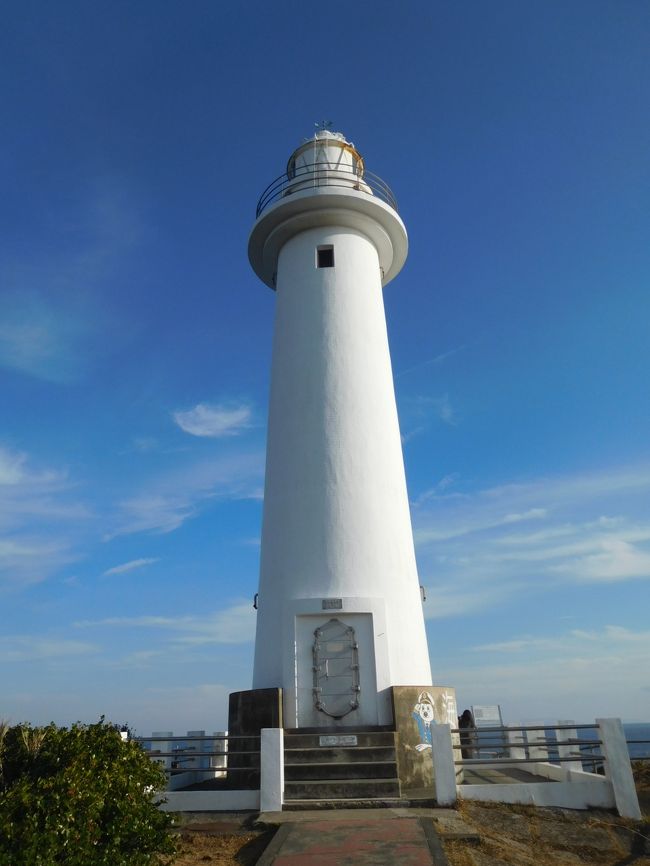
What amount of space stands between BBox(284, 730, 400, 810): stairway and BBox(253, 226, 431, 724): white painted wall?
2.51 ft

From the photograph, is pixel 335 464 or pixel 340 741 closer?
pixel 340 741

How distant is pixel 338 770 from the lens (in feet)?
35.2

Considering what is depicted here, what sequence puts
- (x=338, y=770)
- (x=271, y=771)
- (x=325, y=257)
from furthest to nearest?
(x=325, y=257) < (x=338, y=770) < (x=271, y=771)

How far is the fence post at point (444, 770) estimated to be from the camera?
9727 mm

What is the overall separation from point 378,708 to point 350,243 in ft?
33.8

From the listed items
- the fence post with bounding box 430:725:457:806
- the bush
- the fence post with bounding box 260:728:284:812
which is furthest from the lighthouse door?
the bush

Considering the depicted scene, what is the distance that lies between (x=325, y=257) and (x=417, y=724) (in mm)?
10361

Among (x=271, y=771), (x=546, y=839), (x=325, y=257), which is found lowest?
(x=546, y=839)

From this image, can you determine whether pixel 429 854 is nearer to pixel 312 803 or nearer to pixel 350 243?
pixel 312 803

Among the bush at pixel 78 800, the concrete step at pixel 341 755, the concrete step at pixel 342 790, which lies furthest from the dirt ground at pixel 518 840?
the concrete step at pixel 341 755

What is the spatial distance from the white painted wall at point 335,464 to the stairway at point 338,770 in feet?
2.51

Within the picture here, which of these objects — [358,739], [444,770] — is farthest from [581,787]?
[358,739]

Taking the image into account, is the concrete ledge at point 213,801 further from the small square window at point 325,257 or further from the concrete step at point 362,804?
the small square window at point 325,257

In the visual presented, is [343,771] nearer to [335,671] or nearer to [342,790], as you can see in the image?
[342,790]
